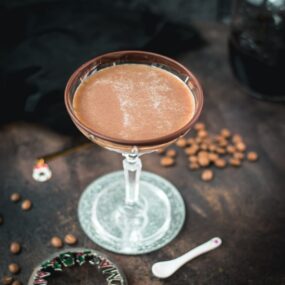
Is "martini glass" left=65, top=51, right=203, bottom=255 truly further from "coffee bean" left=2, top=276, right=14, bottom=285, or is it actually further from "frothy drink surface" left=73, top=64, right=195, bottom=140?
"coffee bean" left=2, top=276, right=14, bottom=285

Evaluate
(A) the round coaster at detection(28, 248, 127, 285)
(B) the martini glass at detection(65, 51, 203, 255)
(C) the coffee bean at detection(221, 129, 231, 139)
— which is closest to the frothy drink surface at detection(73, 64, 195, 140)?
(B) the martini glass at detection(65, 51, 203, 255)

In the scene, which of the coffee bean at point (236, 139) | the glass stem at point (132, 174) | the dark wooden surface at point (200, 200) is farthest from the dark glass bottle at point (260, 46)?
the glass stem at point (132, 174)

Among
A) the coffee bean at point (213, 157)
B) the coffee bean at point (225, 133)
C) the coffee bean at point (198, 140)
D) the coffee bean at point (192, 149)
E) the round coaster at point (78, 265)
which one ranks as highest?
the coffee bean at point (225, 133)

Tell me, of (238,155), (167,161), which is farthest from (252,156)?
(167,161)

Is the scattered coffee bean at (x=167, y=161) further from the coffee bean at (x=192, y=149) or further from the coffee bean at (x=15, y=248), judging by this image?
the coffee bean at (x=15, y=248)

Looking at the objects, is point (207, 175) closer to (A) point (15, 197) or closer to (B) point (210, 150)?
(B) point (210, 150)

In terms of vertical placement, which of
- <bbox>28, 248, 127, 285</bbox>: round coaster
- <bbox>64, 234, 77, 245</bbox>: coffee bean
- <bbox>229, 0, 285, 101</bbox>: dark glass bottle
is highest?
<bbox>229, 0, 285, 101</bbox>: dark glass bottle
